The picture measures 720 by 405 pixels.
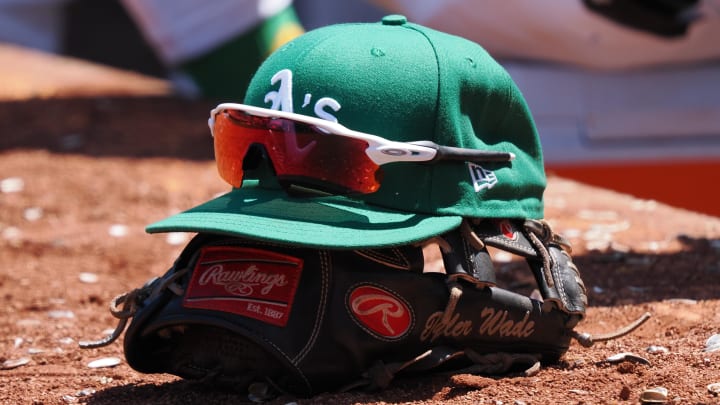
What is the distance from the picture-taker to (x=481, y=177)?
2020 mm

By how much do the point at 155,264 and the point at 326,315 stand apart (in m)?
1.79

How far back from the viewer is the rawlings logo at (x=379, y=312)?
6.19ft

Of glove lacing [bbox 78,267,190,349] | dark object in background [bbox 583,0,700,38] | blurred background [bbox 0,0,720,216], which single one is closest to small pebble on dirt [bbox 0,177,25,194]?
blurred background [bbox 0,0,720,216]

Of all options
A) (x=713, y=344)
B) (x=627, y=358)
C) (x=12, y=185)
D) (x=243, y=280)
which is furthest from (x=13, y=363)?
(x=12, y=185)

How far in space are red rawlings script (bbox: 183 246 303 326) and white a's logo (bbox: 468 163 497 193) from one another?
37cm

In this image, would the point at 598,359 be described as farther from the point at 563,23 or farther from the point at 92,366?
the point at 563,23

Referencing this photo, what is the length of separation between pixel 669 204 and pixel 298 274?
9.86 feet

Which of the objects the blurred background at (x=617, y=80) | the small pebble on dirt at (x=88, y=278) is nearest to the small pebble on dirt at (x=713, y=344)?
the small pebble on dirt at (x=88, y=278)

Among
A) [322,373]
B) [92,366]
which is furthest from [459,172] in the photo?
[92,366]

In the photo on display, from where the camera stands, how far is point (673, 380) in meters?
1.95

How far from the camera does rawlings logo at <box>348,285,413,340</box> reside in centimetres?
189

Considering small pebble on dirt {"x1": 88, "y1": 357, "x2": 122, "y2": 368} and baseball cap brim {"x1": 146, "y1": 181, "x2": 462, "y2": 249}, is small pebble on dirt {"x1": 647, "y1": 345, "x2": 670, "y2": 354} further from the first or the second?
small pebble on dirt {"x1": 88, "y1": 357, "x2": 122, "y2": 368}

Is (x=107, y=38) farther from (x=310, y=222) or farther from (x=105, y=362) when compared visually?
(x=310, y=222)

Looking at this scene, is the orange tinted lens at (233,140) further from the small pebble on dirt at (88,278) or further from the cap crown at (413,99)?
the small pebble on dirt at (88,278)
